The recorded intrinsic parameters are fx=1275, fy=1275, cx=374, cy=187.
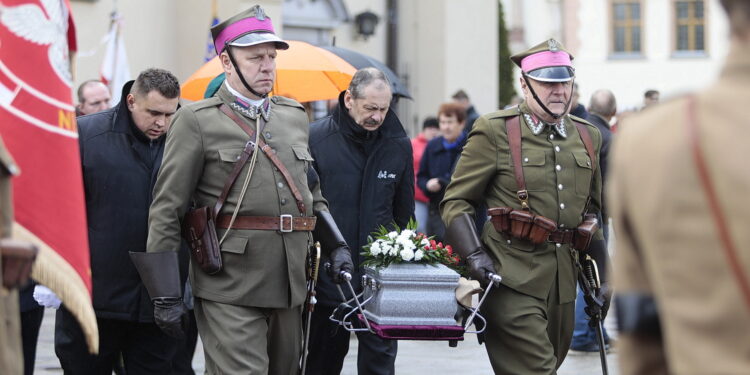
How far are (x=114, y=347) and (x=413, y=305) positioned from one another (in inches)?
58.9

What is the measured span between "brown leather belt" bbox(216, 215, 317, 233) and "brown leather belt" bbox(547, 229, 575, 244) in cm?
122

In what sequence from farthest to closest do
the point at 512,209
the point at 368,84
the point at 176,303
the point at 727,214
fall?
the point at 368,84 → the point at 512,209 → the point at 176,303 → the point at 727,214

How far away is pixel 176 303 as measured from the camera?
18.3 ft

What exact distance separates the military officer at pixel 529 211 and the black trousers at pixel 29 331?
2169 mm

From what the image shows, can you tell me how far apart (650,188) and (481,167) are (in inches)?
140

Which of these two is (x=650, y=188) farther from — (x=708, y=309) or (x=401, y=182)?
(x=401, y=182)

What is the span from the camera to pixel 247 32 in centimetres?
588

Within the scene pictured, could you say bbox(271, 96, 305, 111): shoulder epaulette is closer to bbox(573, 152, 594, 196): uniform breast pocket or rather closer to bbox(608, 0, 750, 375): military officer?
bbox(573, 152, 594, 196): uniform breast pocket

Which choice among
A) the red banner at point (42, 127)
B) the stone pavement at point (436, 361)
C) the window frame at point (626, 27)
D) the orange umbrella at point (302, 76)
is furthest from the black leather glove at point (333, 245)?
the window frame at point (626, 27)

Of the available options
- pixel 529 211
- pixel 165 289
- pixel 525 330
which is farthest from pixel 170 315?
pixel 529 211

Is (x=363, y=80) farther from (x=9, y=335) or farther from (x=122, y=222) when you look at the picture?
(x=9, y=335)

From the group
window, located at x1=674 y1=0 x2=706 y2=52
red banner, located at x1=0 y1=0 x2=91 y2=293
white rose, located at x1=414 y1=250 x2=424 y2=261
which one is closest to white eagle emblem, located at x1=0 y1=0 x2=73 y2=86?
red banner, located at x1=0 y1=0 x2=91 y2=293

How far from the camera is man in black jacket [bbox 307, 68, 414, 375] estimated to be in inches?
275

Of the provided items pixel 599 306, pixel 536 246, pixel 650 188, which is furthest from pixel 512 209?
pixel 650 188
